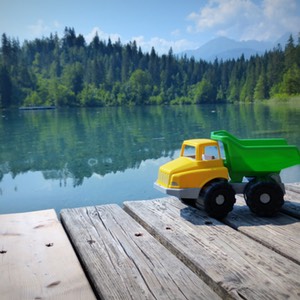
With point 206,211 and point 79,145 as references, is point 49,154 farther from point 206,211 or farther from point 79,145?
point 206,211

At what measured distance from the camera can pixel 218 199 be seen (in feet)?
11.1

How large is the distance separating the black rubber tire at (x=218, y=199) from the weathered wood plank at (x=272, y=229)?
8cm

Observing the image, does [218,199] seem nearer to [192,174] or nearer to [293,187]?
[192,174]

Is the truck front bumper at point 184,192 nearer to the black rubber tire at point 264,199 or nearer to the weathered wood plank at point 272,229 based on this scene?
the weathered wood plank at point 272,229

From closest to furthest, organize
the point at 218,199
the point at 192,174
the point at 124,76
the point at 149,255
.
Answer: the point at 149,255
the point at 218,199
the point at 192,174
the point at 124,76

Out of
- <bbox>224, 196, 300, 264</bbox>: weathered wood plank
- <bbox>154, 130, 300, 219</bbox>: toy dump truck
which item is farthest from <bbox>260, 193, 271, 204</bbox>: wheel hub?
<bbox>224, 196, 300, 264</bbox>: weathered wood plank

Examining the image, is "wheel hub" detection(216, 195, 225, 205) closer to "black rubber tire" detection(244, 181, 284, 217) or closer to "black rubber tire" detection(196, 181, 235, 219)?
"black rubber tire" detection(196, 181, 235, 219)

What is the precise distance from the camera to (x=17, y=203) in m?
9.62

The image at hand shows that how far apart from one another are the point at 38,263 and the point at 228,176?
1.93 meters

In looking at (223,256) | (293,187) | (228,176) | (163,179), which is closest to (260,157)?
(228,176)

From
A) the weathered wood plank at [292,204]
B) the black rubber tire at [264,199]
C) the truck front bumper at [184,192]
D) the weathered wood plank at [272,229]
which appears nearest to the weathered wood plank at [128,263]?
the truck front bumper at [184,192]

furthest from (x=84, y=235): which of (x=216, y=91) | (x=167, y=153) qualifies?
(x=216, y=91)

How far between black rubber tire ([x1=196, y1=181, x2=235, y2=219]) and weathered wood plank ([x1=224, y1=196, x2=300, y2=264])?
0.27 feet

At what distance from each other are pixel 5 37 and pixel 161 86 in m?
62.7
